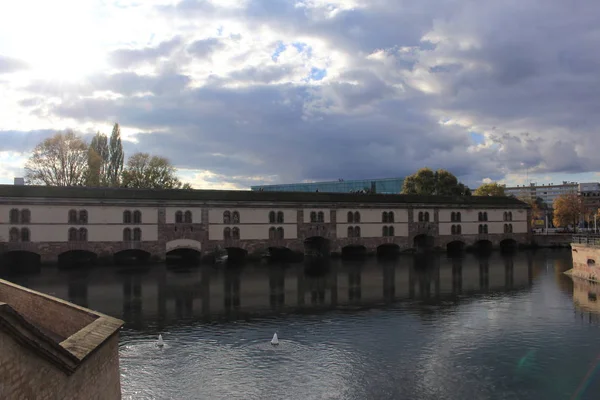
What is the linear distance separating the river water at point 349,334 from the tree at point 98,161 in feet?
98.2

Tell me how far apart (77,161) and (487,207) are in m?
67.4

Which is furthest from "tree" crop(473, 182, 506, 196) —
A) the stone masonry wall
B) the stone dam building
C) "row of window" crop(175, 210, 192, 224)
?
the stone masonry wall

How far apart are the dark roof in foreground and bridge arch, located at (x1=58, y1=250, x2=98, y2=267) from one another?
7.41m

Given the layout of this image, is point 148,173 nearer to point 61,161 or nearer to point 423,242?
point 61,161

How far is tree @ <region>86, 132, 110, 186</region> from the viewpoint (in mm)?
74625

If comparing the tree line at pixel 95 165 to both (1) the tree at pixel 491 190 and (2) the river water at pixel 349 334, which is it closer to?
(2) the river water at pixel 349 334

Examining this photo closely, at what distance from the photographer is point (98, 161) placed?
75750mm

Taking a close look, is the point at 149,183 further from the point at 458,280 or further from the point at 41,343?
the point at 41,343

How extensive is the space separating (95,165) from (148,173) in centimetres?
994

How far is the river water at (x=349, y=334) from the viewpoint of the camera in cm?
1841

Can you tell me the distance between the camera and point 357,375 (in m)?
19.5

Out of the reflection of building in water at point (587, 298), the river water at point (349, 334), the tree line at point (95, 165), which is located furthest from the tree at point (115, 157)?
the reflection of building in water at point (587, 298)

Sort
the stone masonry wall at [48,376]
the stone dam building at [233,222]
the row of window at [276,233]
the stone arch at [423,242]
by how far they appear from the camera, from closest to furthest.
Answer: the stone masonry wall at [48,376] < the stone dam building at [233,222] < the row of window at [276,233] < the stone arch at [423,242]

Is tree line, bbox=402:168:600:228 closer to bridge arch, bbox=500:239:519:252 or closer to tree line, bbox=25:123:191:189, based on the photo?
bridge arch, bbox=500:239:519:252
